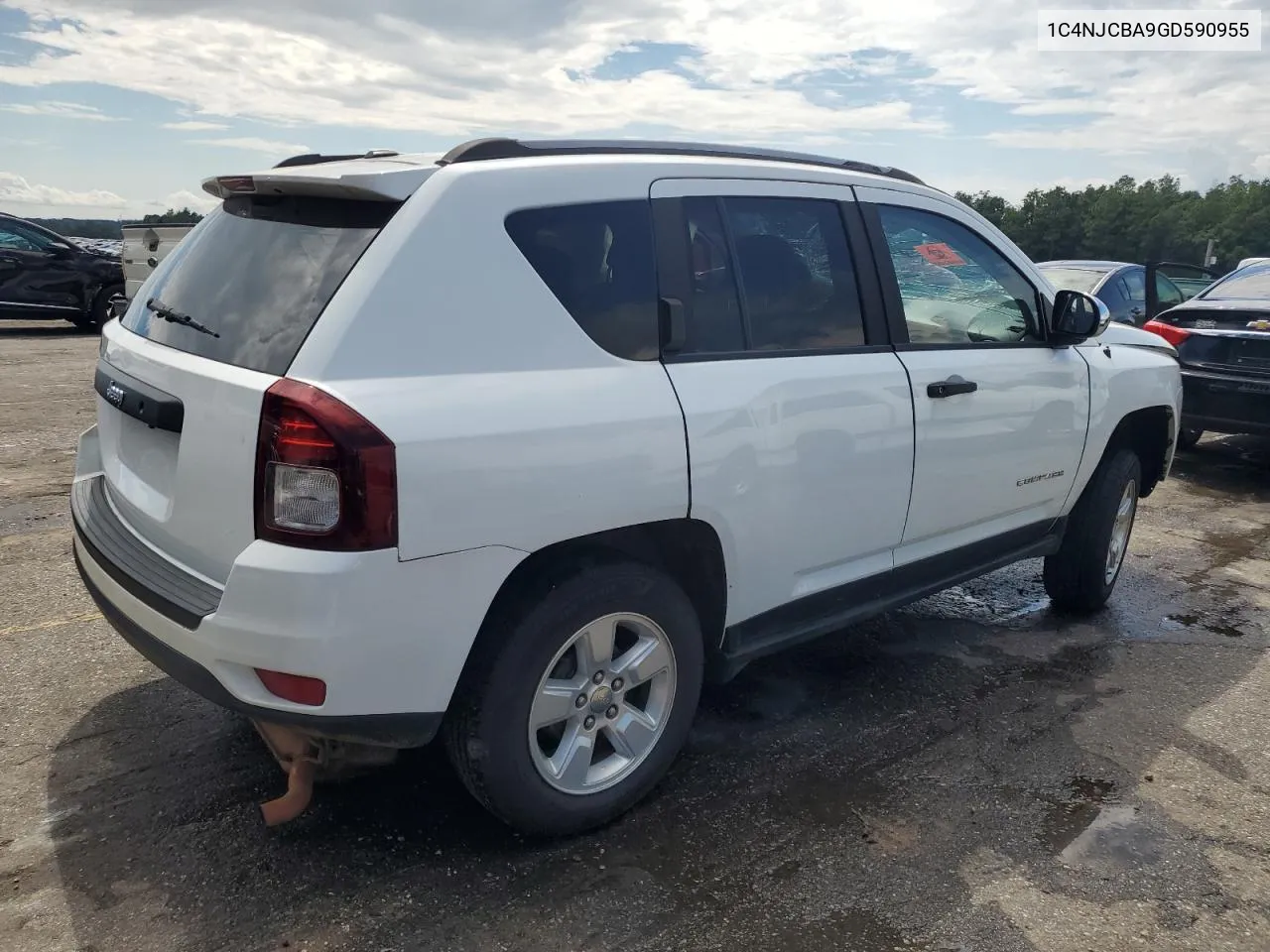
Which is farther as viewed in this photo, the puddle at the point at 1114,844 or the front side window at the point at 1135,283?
the front side window at the point at 1135,283

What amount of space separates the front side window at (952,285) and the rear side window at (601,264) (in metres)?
1.18

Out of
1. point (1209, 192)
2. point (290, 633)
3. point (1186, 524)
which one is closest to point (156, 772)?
point (290, 633)

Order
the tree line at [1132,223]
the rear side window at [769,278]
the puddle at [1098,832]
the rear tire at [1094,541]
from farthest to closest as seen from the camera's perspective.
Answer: the tree line at [1132,223], the rear tire at [1094,541], the rear side window at [769,278], the puddle at [1098,832]

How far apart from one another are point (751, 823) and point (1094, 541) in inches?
104

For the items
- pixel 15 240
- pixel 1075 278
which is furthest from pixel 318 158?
pixel 15 240

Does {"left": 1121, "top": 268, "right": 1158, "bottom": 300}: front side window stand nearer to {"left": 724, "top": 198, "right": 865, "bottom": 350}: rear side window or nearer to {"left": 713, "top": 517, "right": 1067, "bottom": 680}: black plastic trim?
{"left": 713, "top": 517, "right": 1067, "bottom": 680}: black plastic trim

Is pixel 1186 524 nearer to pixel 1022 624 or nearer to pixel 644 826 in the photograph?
pixel 1022 624

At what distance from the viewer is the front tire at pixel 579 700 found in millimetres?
2617

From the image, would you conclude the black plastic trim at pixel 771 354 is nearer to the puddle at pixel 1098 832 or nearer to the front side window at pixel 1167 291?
the puddle at pixel 1098 832

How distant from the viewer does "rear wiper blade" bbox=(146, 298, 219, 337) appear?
108 inches

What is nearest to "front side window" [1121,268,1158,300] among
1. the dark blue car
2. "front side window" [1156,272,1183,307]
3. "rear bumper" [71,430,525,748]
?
the dark blue car

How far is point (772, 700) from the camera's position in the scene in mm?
3934

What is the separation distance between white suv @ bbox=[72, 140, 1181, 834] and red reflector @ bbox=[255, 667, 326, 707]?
10mm

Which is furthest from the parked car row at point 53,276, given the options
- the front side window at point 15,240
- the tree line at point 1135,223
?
the tree line at point 1135,223
